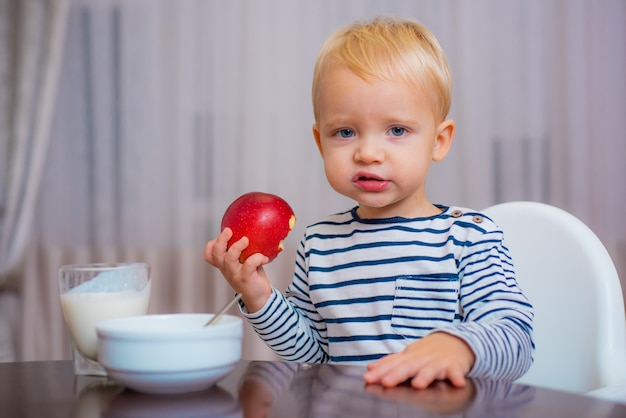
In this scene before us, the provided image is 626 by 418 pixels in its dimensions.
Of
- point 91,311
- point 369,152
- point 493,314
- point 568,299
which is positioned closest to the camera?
point 91,311

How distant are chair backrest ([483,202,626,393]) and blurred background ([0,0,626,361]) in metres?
1.21

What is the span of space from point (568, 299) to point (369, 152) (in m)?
0.42

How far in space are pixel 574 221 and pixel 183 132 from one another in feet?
5.60

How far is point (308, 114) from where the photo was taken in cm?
261

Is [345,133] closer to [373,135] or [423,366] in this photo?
[373,135]

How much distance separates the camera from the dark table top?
0.64 meters

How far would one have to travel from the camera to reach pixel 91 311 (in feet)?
2.74

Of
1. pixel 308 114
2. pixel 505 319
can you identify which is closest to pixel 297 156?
pixel 308 114

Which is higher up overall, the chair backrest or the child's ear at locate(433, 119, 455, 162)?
the child's ear at locate(433, 119, 455, 162)

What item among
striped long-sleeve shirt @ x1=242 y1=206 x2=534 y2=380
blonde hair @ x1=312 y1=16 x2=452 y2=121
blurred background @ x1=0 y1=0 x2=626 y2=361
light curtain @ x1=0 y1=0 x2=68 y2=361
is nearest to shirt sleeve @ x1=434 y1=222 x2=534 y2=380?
striped long-sleeve shirt @ x1=242 y1=206 x2=534 y2=380

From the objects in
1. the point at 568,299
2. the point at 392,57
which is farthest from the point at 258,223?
the point at 568,299

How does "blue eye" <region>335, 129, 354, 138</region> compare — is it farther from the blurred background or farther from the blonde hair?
the blurred background

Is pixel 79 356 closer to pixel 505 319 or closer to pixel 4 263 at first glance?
pixel 505 319

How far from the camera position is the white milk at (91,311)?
836 millimetres
